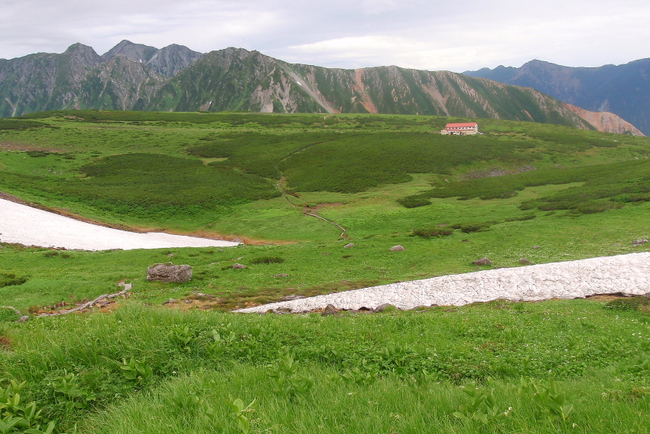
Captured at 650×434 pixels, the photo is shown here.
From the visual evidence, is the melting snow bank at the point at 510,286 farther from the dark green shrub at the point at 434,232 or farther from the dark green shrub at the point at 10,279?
the dark green shrub at the point at 10,279

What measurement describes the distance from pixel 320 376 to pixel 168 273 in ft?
83.3

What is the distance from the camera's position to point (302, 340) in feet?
31.5

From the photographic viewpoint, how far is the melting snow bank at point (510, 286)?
22938 mm

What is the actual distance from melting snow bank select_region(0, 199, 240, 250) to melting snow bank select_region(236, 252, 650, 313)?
31340 mm

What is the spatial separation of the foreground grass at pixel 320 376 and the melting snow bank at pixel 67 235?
140 ft

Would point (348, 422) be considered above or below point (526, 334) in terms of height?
above

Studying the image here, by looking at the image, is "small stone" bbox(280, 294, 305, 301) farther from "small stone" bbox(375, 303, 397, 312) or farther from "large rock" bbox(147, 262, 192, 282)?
"large rock" bbox(147, 262, 192, 282)

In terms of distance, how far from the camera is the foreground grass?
5.03m

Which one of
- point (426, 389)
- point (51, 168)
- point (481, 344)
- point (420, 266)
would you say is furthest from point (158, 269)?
point (51, 168)

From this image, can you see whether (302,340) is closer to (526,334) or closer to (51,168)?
(526,334)

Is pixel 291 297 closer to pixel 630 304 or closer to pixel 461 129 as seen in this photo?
pixel 630 304

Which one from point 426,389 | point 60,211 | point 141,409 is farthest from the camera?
point 60,211

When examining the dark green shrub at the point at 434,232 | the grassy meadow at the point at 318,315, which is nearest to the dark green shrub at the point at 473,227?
the grassy meadow at the point at 318,315

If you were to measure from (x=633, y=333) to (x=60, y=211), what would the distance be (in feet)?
225
